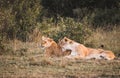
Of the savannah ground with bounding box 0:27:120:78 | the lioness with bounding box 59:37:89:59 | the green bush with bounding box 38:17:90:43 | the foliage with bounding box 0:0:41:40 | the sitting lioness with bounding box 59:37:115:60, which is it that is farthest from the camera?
the foliage with bounding box 0:0:41:40

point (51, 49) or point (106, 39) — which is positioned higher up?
point (106, 39)

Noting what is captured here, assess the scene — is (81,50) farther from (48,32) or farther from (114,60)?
(48,32)

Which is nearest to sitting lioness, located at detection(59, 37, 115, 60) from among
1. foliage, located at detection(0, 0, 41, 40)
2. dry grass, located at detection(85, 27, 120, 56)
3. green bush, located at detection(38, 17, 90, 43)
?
dry grass, located at detection(85, 27, 120, 56)

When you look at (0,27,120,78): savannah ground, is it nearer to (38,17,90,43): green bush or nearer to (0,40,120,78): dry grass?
(0,40,120,78): dry grass

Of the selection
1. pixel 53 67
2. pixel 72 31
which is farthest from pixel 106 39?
pixel 53 67

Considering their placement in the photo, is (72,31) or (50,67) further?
(72,31)

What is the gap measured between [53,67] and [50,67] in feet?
0.27

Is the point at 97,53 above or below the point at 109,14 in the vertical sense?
below

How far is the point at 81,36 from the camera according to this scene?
16.0 meters

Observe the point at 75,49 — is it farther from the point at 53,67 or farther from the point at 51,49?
the point at 53,67

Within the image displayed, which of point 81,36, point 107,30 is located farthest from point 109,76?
point 107,30

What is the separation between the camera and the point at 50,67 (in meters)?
11.4

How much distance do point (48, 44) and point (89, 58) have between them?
1.48 metres

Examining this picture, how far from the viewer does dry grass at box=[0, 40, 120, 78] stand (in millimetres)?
10250
